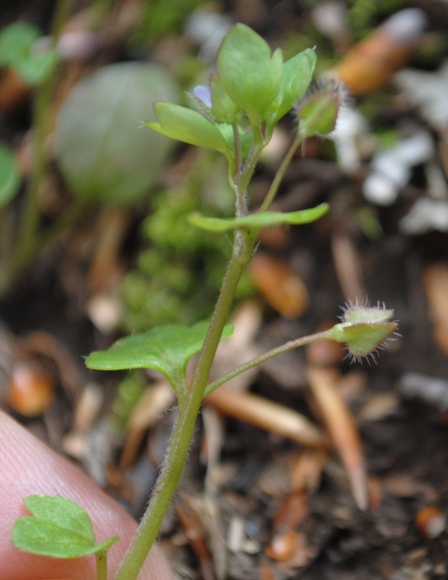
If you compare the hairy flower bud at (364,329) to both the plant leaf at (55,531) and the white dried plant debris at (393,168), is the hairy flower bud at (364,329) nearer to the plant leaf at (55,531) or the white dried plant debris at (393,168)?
the plant leaf at (55,531)

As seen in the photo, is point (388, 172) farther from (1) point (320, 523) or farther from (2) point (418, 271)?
(1) point (320, 523)

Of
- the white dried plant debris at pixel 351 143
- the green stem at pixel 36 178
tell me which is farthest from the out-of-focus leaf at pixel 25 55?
the white dried plant debris at pixel 351 143

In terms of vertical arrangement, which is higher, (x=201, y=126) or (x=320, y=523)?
(x=201, y=126)

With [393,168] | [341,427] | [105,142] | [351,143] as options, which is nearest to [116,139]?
[105,142]

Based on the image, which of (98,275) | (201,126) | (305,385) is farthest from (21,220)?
(201,126)

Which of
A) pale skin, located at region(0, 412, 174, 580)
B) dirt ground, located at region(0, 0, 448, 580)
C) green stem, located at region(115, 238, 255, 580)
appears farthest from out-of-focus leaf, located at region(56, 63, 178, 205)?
green stem, located at region(115, 238, 255, 580)
